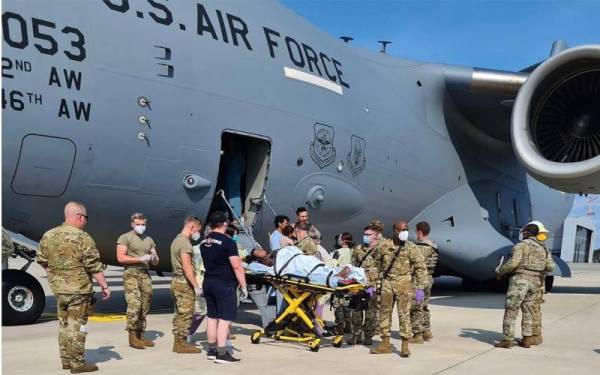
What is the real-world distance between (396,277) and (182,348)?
2219 millimetres

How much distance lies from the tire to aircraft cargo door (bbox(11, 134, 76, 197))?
45.0 inches

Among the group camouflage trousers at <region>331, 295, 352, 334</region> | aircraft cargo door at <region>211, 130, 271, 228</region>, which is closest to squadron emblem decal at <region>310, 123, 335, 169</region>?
aircraft cargo door at <region>211, 130, 271, 228</region>

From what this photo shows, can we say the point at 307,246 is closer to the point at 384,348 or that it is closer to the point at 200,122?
the point at 384,348

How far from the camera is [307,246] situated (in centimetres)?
778

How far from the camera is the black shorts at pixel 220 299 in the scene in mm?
6289

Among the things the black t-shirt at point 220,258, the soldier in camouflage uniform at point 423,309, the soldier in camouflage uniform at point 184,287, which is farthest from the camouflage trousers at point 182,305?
the soldier in camouflage uniform at point 423,309

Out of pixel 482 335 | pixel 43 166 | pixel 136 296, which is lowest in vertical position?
pixel 482 335

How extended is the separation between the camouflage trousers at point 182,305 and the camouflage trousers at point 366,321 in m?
1.77

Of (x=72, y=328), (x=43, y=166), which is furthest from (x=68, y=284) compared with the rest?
(x=43, y=166)

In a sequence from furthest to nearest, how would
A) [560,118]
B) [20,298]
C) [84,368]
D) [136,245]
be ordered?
[560,118] < [20,298] < [136,245] < [84,368]

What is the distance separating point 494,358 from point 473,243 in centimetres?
678

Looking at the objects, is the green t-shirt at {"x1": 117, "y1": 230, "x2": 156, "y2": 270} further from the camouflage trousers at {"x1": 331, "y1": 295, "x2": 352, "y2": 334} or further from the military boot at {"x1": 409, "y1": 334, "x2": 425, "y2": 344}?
the military boot at {"x1": 409, "y1": 334, "x2": 425, "y2": 344}

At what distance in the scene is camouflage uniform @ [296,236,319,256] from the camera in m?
7.75

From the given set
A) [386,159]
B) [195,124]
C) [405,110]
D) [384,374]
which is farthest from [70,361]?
[405,110]
